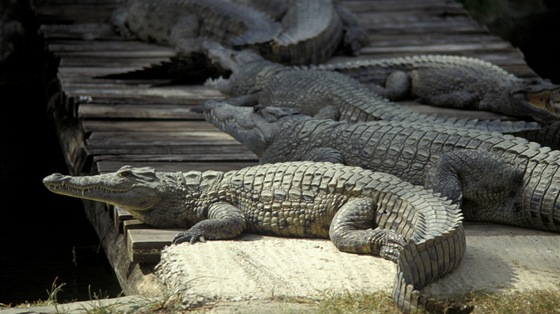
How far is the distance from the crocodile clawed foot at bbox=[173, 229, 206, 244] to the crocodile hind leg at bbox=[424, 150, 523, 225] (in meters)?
1.26

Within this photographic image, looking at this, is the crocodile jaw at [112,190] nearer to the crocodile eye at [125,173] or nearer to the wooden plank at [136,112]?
the crocodile eye at [125,173]

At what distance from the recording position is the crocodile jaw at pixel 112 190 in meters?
5.27

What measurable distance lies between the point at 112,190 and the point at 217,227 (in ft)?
1.89

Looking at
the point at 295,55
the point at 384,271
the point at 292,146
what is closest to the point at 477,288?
the point at 384,271

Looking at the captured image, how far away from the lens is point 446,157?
5.58m

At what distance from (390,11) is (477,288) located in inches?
245

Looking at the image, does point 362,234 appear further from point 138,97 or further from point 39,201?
point 39,201

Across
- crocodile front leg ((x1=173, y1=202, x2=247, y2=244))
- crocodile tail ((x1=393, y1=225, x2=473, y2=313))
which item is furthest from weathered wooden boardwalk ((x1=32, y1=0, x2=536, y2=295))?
crocodile tail ((x1=393, y1=225, x2=473, y2=313))

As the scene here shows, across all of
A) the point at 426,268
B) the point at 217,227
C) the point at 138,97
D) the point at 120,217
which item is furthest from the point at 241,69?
the point at 426,268

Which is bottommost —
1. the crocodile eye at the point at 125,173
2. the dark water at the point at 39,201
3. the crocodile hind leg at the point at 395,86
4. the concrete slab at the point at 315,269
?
the dark water at the point at 39,201

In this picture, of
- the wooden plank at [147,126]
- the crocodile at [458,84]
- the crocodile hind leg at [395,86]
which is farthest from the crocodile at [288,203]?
the crocodile hind leg at [395,86]

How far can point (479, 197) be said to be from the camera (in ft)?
18.1

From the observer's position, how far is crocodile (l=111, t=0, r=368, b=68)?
873 cm

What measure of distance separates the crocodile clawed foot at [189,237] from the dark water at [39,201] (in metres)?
0.47
